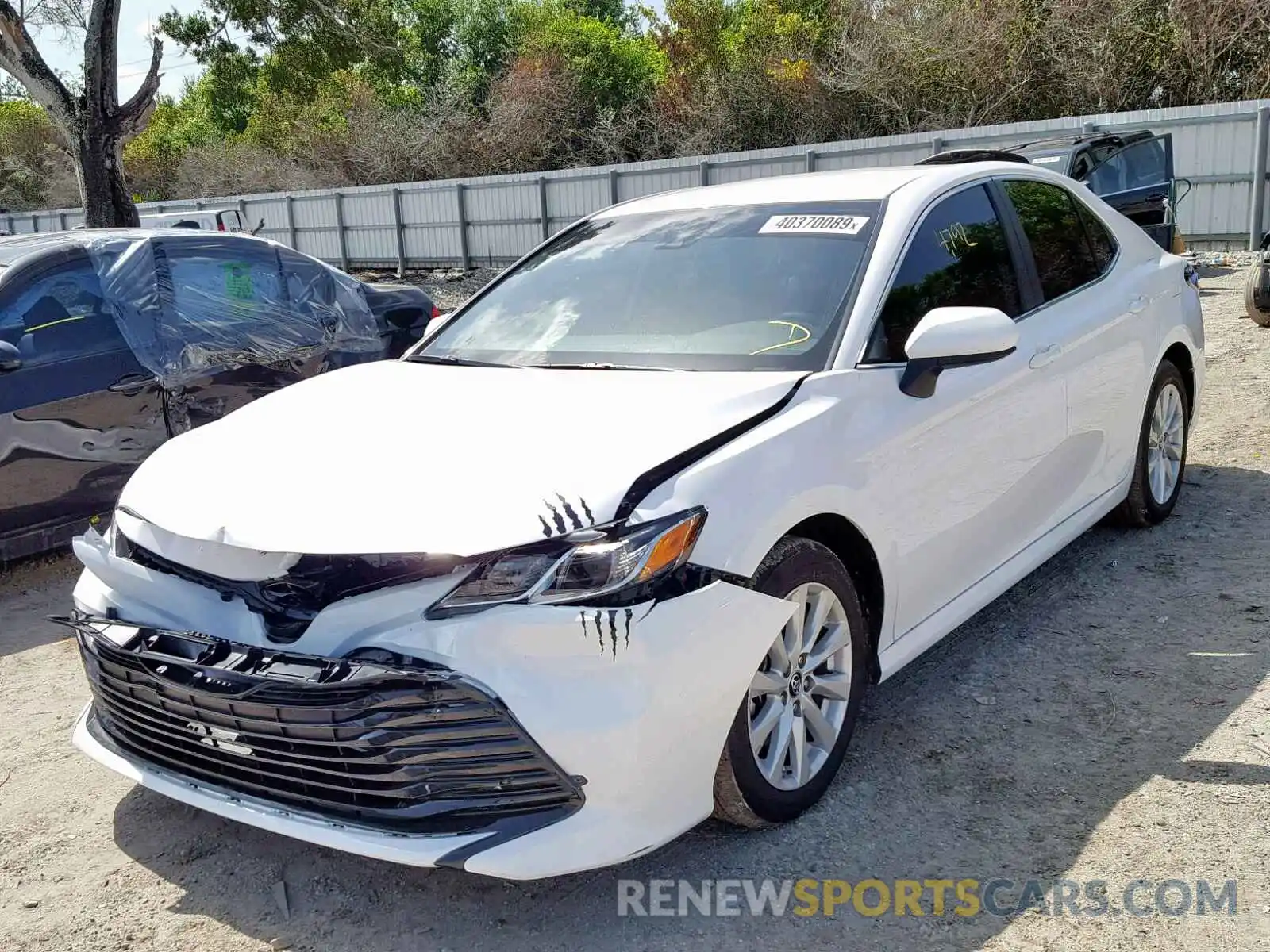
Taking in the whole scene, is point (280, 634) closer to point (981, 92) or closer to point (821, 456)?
point (821, 456)

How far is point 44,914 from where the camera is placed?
2.87 meters

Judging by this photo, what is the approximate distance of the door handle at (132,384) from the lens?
571 cm

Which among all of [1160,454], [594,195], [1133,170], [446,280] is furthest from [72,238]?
[446,280]

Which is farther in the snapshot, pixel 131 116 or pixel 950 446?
pixel 131 116

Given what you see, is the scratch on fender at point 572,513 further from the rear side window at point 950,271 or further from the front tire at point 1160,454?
the front tire at point 1160,454

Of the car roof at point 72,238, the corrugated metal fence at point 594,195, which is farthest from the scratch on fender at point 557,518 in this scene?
the corrugated metal fence at point 594,195

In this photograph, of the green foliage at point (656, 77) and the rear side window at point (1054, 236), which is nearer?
the rear side window at point (1054, 236)

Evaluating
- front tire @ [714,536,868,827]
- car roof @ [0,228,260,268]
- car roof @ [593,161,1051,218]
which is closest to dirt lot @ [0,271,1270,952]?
front tire @ [714,536,868,827]

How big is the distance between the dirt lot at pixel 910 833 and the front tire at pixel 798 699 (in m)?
0.14

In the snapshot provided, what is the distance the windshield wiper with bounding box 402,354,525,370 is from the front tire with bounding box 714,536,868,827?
4.08ft

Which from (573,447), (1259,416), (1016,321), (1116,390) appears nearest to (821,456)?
(573,447)

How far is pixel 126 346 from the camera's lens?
5.83 meters

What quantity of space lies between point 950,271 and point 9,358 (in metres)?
4.13

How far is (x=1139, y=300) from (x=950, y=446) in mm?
1829
